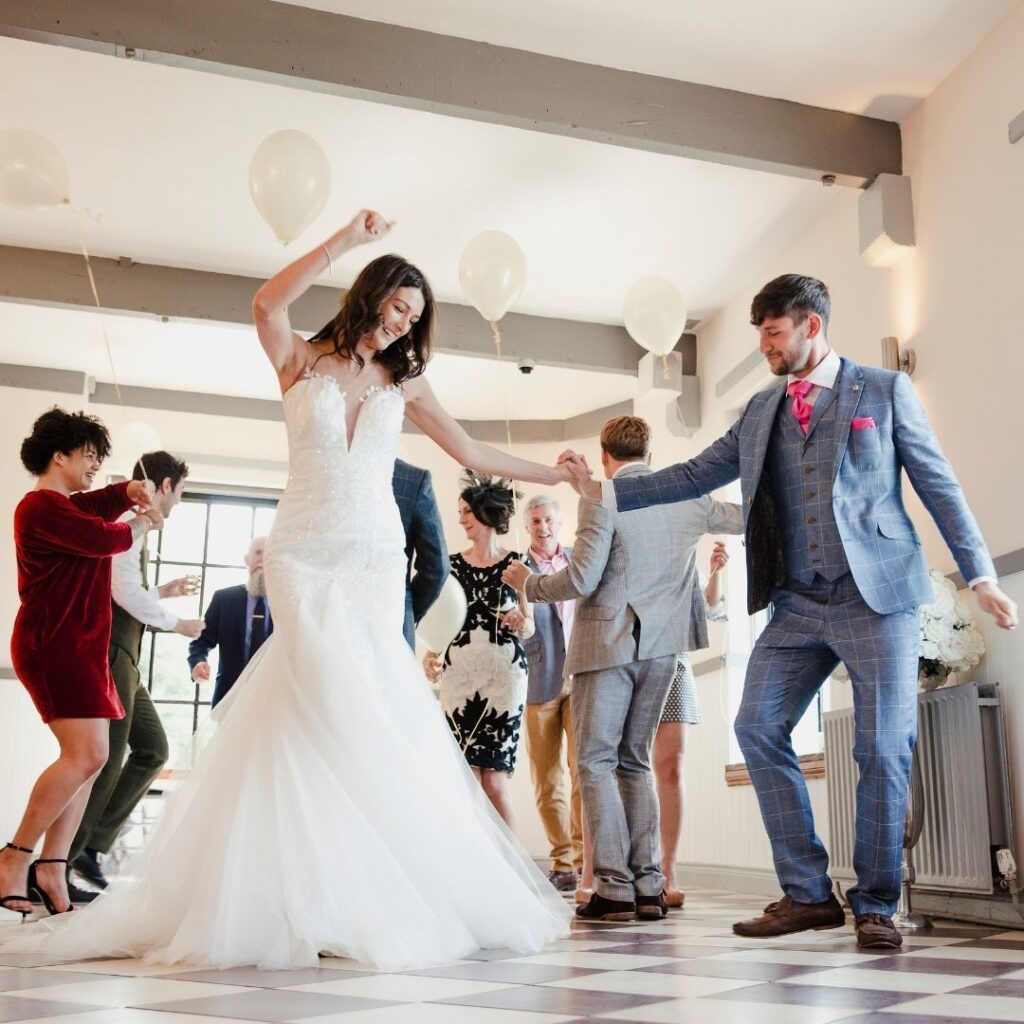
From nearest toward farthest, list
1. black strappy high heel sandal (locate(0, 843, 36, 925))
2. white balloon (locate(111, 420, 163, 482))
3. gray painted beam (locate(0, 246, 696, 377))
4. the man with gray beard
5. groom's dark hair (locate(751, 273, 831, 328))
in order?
1. groom's dark hair (locate(751, 273, 831, 328))
2. black strappy high heel sandal (locate(0, 843, 36, 925))
3. the man with gray beard
4. gray painted beam (locate(0, 246, 696, 377))
5. white balloon (locate(111, 420, 163, 482))

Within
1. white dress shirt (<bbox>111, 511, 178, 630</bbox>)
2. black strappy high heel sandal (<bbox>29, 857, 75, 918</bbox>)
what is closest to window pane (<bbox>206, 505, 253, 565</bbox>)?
white dress shirt (<bbox>111, 511, 178, 630</bbox>)

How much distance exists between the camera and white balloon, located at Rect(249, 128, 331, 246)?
419 centimetres

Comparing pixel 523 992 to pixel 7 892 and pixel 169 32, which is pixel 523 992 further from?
pixel 169 32

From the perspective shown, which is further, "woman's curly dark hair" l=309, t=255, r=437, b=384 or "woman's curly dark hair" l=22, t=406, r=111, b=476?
"woman's curly dark hair" l=22, t=406, r=111, b=476

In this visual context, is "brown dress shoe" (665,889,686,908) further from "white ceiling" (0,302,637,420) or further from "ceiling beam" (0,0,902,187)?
"white ceiling" (0,302,637,420)

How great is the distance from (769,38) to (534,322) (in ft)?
10.1

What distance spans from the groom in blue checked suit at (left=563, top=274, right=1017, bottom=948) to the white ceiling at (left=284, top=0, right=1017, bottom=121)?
1761 millimetres

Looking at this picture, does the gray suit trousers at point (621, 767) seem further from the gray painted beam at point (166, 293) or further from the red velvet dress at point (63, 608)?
the gray painted beam at point (166, 293)

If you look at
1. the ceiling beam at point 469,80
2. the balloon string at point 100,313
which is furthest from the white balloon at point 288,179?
the balloon string at point 100,313

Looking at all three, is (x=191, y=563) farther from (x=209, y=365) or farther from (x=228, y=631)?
(x=228, y=631)

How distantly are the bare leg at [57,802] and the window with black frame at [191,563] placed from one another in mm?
5939

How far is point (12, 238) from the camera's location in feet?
20.7

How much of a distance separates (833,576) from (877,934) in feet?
2.46

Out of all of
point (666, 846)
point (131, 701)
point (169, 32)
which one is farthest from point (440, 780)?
point (169, 32)
